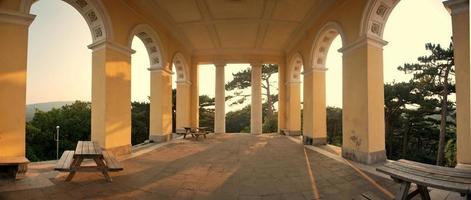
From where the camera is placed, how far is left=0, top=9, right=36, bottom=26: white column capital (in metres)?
5.41

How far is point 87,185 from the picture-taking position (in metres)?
4.97

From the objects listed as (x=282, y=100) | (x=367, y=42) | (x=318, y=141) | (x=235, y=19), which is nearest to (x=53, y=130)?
(x=282, y=100)

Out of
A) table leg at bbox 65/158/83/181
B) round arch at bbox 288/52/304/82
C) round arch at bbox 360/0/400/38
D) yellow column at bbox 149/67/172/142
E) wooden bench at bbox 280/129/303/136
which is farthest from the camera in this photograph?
wooden bench at bbox 280/129/303/136

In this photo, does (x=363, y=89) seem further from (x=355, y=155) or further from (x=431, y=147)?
(x=431, y=147)

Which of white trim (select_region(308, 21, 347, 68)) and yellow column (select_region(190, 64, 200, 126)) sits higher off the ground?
white trim (select_region(308, 21, 347, 68))

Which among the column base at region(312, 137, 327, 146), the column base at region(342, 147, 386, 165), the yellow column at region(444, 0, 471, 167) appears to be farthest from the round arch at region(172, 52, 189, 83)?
the yellow column at region(444, 0, 471, 167)

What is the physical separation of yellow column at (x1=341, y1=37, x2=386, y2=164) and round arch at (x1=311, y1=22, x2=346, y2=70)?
2195 millimetres

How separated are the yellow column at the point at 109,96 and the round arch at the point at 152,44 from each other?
77.0 inches

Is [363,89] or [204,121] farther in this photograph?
[204,121]

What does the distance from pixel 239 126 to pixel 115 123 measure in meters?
29.5

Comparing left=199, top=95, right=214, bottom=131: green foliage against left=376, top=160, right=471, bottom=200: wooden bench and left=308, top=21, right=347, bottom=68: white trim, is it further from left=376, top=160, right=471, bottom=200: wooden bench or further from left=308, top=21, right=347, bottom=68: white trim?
left=376, top=160, right=471, bottom=200: wooden bench

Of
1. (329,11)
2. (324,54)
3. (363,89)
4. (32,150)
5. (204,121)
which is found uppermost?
(329,11)

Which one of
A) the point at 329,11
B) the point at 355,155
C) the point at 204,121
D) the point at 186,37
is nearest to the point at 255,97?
the point at 186,37

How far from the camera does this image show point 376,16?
7.36m
